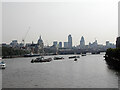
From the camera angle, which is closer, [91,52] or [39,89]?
[39,89]

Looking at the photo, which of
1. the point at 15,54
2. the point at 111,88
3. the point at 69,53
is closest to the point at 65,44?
the point at 69,53

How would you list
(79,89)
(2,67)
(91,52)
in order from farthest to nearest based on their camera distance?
1. (91,52)
2. (2,67)
3. (79,89)

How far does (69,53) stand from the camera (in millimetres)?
108062

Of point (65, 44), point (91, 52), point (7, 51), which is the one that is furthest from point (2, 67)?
point (65, 44)

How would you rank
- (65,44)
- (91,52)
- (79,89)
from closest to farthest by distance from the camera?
(79,89), (91,52), (65,44)

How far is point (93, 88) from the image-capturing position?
1360 cm

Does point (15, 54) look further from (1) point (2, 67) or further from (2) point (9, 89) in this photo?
(2) point (9, 89)

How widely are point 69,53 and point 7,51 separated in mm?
38558

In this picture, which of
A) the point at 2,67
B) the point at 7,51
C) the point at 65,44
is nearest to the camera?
the point at 2,67

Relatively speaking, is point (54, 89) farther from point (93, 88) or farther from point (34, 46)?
point (34, 46)

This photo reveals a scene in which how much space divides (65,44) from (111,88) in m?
171

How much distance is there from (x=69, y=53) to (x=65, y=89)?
3730 inches

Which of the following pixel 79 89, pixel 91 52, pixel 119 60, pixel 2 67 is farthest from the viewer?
pixel 91 52

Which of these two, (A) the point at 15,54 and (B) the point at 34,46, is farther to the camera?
(B) the point at 34,46
